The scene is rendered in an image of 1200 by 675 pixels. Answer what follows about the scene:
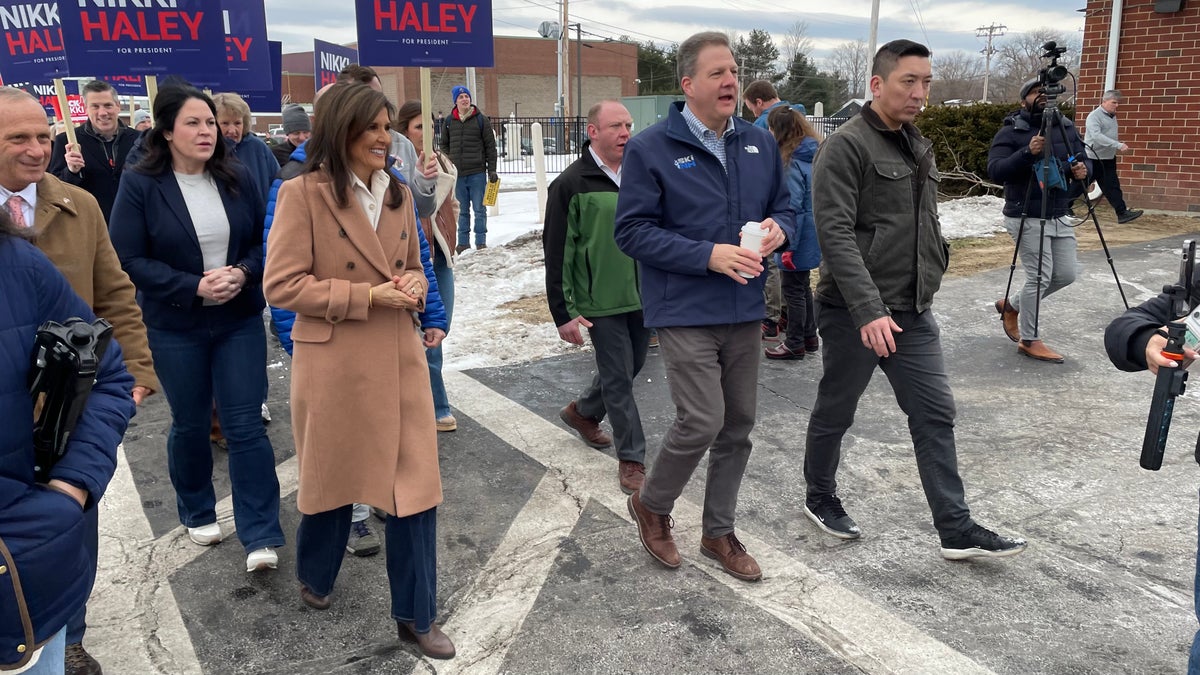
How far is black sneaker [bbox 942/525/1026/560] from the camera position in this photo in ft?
11.9

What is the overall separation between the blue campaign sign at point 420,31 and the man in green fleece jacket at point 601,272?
1.94 m

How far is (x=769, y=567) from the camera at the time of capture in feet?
12.3

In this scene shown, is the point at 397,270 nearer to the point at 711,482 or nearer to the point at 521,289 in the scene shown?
the point at 711,482

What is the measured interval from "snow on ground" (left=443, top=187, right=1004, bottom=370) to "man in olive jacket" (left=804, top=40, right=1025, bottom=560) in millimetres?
3725

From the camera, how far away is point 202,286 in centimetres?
354

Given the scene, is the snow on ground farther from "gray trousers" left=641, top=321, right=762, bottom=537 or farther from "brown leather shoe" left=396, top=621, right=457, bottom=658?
"brown leather shoe" left=396, top=621, right=457, bottom=658

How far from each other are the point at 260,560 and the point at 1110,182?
12505 mm

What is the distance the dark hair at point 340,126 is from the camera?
9.72 feet

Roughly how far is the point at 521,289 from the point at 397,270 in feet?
20.9

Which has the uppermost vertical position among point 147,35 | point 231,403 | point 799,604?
point 147,35

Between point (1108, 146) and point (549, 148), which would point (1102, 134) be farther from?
point (549, 148)

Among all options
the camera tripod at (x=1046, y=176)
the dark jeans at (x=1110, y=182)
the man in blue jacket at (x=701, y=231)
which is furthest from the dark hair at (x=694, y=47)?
the dark jeans at (x=1110, y=182)

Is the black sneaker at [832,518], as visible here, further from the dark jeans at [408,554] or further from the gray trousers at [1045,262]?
the gray trousers at [1045,262]

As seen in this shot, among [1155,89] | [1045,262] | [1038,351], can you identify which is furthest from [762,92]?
[1155,89]
